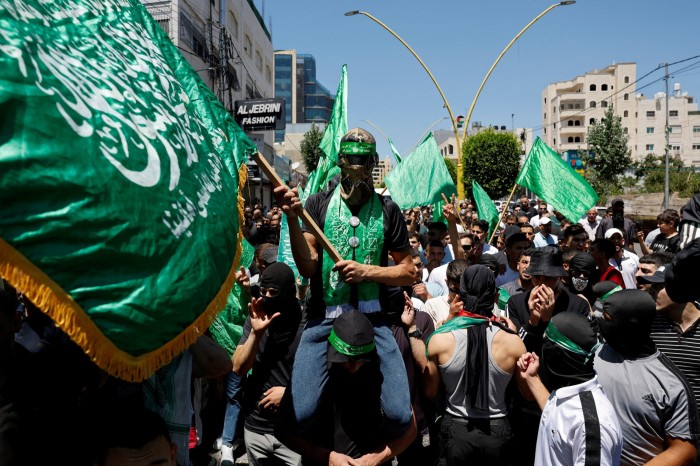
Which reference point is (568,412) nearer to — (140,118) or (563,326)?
(563,326)

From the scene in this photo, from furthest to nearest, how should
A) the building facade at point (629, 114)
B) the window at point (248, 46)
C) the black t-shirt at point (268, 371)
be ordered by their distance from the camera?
the building facade at point (629, 114) → the window at point (248, 46) → the black t-shirt at point (268, 371)

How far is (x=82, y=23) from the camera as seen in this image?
2.17 m

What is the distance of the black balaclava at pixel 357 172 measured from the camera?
3.64m

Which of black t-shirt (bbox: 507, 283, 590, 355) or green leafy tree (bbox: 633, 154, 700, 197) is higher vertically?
green leafy tree (bbox: 633, 154, 700, 197)

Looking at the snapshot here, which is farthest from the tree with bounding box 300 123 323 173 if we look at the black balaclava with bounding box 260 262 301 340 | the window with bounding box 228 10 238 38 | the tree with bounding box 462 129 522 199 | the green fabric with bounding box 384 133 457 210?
the black balaclava with bounding box 260 262 301 340

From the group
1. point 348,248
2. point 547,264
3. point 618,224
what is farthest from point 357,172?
point 618,224

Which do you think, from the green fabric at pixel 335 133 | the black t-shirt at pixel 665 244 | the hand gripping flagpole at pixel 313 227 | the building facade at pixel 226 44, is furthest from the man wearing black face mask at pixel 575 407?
the building facade at pixel 226 44

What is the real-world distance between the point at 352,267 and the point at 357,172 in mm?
584

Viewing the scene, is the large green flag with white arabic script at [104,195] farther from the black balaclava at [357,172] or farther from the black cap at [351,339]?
the black balaclava at [357,172]

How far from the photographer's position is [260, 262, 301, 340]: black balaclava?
13.4 feet

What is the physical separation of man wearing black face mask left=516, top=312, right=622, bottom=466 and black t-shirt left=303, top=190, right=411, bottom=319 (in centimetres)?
104

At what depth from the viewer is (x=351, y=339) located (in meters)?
3.32

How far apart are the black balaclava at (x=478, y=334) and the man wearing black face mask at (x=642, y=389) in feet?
2.52

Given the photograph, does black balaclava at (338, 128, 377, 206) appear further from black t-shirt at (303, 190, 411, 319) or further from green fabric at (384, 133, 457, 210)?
green fabric at (384, 133, 457, 210)
